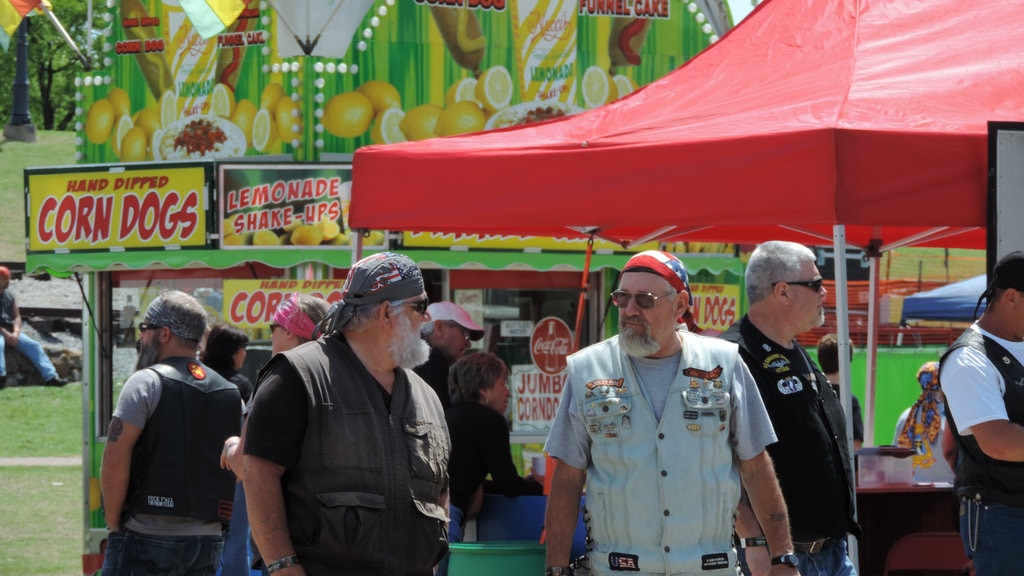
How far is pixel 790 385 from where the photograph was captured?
179 inches

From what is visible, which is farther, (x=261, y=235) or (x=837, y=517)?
(x=261, y=235)

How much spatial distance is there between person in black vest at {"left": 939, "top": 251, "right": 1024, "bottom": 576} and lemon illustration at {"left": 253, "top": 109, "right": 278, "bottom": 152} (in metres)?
6.22

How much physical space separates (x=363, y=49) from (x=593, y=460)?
647 cm

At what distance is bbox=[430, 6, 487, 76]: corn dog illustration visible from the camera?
10.1 m

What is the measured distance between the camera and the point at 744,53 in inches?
250

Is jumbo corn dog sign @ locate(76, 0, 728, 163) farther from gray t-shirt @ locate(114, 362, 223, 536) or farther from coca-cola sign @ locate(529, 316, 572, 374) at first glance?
gray t-shirt @ locate(114, 362, 223, 536)

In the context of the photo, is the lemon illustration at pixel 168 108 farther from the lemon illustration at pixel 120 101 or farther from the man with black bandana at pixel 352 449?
the man with black bandana at pixel 352 449

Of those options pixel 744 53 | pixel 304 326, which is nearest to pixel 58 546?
pixel 304 326

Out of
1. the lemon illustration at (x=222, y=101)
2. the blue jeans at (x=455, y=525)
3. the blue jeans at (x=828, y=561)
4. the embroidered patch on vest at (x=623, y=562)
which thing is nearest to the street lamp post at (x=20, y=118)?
the lemon illustration at (x=222, y=101)

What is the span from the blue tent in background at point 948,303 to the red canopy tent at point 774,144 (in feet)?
38.1

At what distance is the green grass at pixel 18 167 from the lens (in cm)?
3006

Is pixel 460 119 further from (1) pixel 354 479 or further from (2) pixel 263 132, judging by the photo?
(1) pixel 354 479

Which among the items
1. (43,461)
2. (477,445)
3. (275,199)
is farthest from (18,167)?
(477,445)

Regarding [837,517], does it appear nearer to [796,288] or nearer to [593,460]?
[796,288]
